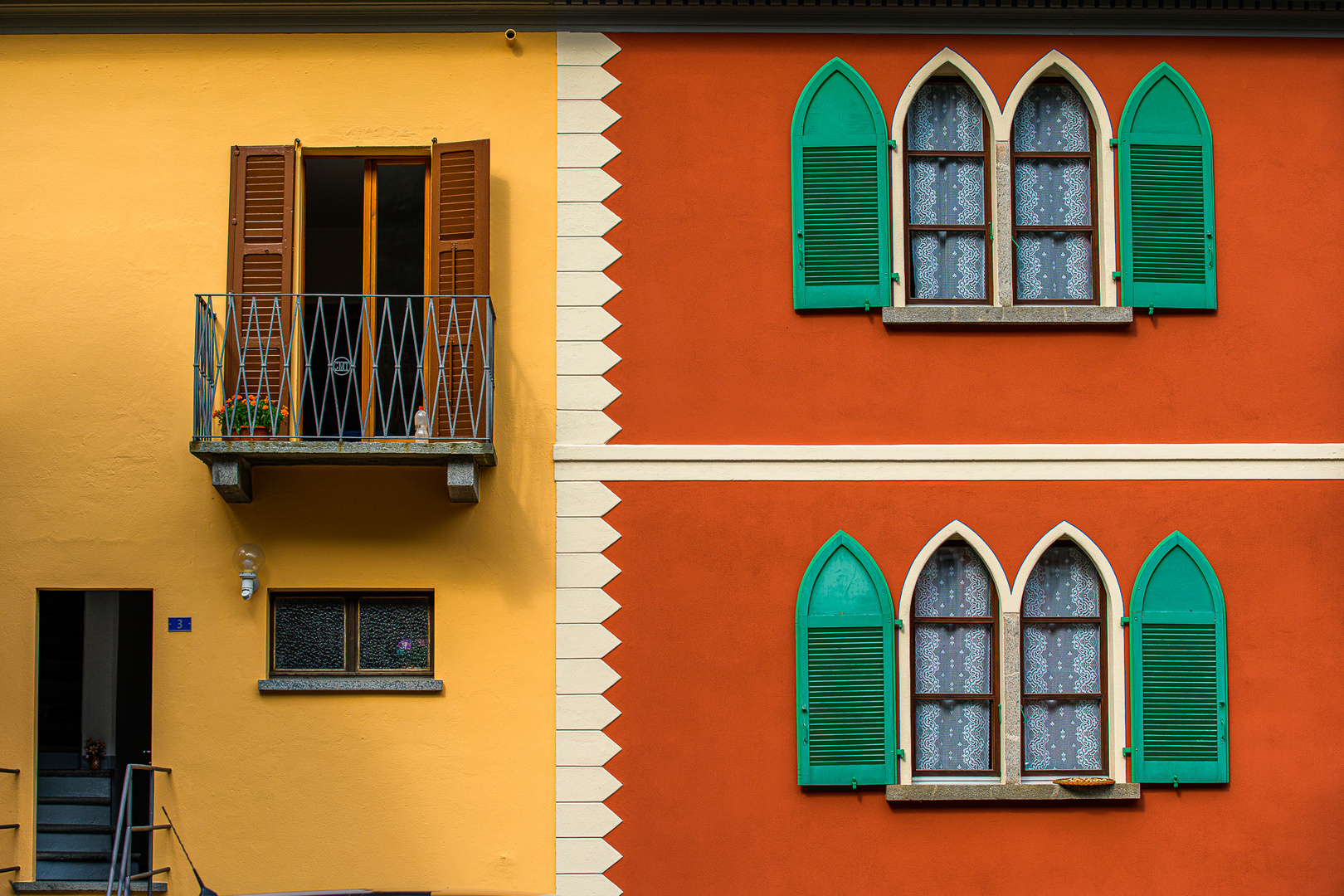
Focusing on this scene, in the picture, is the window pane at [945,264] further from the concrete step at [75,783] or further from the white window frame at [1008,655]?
the concrete step at [75,783]

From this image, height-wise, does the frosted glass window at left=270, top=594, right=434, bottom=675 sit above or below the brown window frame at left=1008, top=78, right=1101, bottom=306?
below

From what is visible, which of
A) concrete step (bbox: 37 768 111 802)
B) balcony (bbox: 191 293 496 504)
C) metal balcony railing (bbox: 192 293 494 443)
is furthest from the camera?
concrete step (bbox: 37 768 111 802)

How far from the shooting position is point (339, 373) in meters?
7.21

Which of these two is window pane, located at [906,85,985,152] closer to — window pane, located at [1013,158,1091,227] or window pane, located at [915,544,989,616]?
window pane, located at [1013,158,1091,227]

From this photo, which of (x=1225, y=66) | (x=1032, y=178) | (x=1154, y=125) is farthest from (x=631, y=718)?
(x=1225, y=66)

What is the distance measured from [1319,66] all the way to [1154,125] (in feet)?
4.18

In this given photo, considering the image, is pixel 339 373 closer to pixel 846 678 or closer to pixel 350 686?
pixel 350 686

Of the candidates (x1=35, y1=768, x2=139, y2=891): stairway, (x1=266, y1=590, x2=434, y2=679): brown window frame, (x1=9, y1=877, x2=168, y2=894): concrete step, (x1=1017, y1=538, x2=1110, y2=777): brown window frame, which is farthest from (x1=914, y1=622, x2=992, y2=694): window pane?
(x1=35, y1=768, x2=139, y2=891): stairway

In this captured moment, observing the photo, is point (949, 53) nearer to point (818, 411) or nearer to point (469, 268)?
point (818, 411)

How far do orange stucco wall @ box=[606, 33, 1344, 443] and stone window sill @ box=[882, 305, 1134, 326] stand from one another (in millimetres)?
121

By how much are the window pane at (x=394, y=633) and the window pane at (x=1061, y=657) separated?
13.0 feet

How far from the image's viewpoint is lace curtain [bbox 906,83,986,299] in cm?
732

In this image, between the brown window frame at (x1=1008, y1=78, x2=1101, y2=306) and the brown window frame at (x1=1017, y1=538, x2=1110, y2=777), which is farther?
the brown window frame at (x1=1008, y1=78, x2=1101, y2=306)

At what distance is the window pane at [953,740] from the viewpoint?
7.05m
